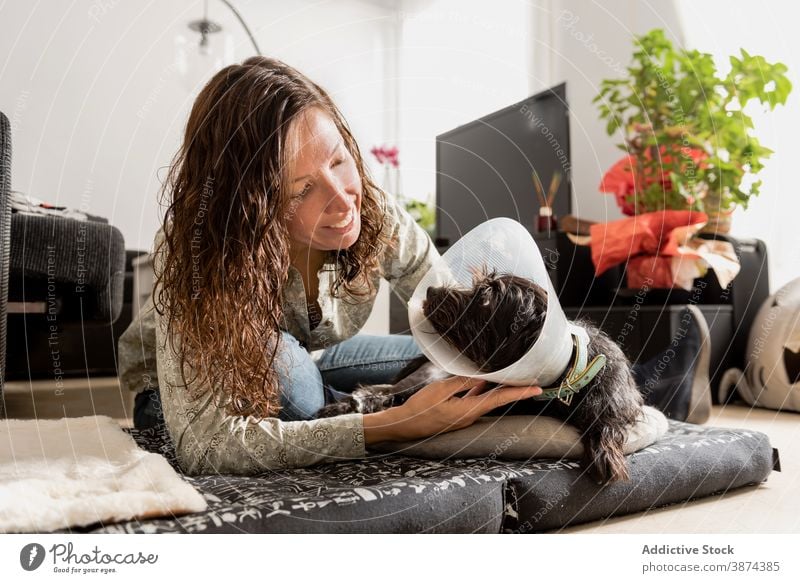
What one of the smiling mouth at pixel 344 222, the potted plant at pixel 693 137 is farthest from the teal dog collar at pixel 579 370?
the potted plant at pixel 693 137

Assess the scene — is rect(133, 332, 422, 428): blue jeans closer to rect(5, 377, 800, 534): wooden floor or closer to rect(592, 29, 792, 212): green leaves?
rect(5, 377, 800, 534): wooden floor

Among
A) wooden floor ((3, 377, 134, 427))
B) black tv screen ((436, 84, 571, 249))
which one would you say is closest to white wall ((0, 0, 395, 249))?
black tv screen ((436, 84, 571, 249))

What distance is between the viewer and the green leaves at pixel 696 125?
2221mm

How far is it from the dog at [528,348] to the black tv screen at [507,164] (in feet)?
3.60

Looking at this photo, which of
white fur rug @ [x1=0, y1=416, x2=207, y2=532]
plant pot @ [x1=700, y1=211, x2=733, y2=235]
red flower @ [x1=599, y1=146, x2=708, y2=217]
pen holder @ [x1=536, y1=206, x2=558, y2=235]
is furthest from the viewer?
pen holder @ [x1=536, y1=206, x2=558, y2=235]

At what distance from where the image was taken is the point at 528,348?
3.18 feet

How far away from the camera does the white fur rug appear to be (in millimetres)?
819

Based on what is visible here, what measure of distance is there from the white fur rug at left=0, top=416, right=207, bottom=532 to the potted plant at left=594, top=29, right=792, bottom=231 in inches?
72.1

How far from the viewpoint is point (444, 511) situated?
2.96 feet

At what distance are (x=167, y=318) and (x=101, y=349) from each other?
256 cm

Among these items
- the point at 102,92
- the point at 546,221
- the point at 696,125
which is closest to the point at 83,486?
the point at 546,221

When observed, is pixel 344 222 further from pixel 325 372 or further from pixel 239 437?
pixel 325 372

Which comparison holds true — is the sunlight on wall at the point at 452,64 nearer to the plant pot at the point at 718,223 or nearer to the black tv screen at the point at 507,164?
the black tv screen at the point at 507,164
